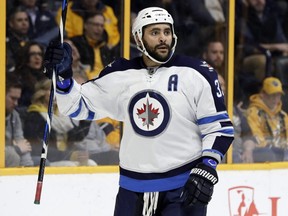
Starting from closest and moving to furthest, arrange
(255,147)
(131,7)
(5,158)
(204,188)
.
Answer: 1. (204,188)
2. (5,158)
3. (131,7)
4. (255,147)

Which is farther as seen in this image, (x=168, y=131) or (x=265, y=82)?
(x=265, y=82)

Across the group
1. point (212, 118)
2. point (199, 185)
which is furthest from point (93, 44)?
point (199, 185)

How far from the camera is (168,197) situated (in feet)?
12.4

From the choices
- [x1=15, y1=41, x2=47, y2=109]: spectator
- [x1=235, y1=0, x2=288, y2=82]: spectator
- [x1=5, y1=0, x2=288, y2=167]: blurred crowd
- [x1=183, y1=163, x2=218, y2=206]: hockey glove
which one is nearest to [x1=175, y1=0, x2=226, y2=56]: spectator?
[x1=5, y1=0, x2=288, y2=167]: blurred crowd

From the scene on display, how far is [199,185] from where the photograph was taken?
3625 mm

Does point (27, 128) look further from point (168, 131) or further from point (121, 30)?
point (168, 131)

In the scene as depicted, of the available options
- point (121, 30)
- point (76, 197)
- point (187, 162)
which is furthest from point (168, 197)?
point (121, 30)

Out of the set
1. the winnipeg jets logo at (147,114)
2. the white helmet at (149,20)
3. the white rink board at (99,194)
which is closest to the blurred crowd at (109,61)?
the white rink board at (99,194)

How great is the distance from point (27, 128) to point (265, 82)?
5.51ft

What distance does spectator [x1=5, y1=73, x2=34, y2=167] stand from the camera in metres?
5.18

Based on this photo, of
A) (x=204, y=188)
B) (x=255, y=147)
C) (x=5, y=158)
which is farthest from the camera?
(x=255, y=147)

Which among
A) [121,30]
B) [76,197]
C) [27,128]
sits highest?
[121,30]

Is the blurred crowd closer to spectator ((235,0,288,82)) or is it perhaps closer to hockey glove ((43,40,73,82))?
spectator ((235,0,288,82))

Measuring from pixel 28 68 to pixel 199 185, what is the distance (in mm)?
1901
